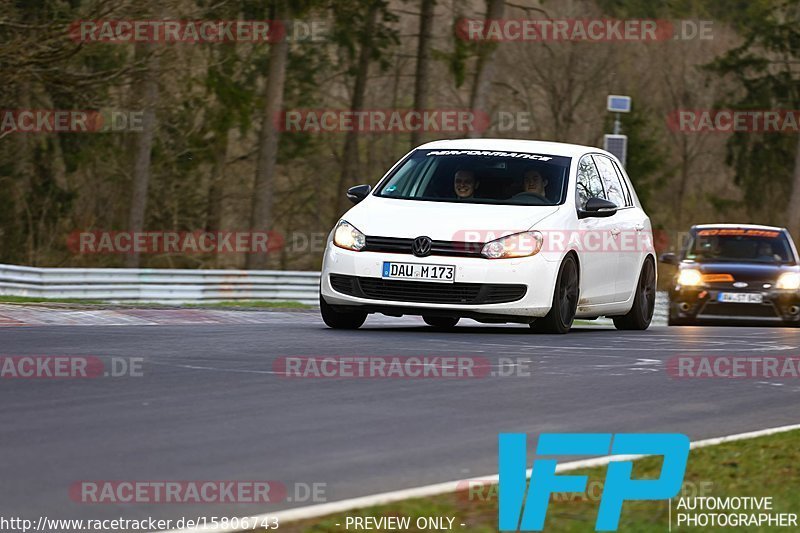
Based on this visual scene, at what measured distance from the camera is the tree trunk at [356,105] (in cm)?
4131

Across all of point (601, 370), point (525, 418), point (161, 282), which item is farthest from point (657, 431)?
point (161, 282)

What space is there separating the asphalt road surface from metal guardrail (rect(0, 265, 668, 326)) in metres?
8.77

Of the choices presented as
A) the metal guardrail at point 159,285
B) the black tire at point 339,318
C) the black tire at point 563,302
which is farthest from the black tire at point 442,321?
the metal guardrail at point 159,285

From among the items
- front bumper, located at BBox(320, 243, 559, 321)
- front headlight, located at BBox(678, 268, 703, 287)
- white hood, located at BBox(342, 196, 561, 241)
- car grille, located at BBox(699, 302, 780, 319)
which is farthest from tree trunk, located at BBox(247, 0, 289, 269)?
front bumper, located at BBox(320, 243, 559, 321)

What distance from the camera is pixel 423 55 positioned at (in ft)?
132

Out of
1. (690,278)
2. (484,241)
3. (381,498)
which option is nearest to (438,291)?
(484,241)

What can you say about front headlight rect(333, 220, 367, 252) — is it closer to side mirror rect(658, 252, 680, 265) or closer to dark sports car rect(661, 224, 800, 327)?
side mirror rect(658, 252, 680, 265)

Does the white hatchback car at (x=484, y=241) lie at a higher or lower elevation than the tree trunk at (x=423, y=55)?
lower

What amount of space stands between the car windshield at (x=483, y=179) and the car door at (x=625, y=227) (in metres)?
1.20

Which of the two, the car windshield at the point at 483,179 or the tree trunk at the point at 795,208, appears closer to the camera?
the car windshield at the point at 483,179

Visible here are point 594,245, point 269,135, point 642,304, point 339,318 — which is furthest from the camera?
point 269,135

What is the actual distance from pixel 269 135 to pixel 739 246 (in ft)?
57.4

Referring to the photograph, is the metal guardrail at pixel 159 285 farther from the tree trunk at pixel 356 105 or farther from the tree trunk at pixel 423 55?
the tree trunk at pixel 356 105

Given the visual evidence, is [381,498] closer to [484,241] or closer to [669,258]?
[484,241]
